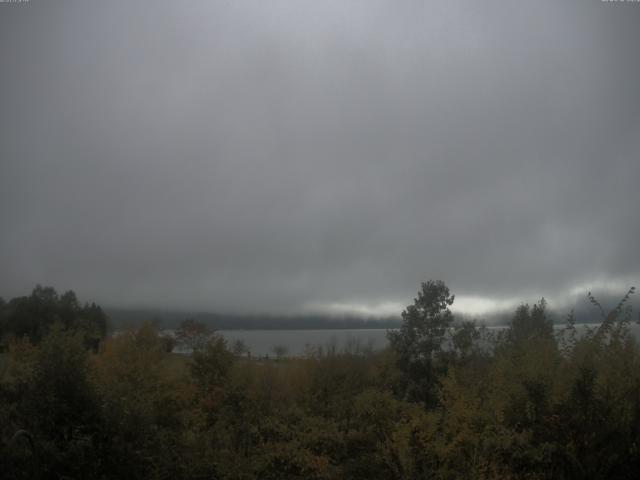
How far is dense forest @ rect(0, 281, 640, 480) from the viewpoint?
1185 centimetres

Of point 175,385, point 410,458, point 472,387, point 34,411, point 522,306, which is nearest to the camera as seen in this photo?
point 34,411

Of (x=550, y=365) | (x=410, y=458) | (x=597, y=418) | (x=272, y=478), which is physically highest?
(x=550, y=365)

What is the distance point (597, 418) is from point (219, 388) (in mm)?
17702

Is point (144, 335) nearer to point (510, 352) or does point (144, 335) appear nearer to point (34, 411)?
point (34, 411)

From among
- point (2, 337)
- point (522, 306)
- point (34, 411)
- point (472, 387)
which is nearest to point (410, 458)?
point (472, 387)

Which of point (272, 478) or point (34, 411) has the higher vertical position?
point (34, 411)

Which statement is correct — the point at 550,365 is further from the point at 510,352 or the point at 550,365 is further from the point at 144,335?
the point at 144,335

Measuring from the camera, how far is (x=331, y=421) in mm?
22844

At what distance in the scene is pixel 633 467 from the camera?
12156 millimetres

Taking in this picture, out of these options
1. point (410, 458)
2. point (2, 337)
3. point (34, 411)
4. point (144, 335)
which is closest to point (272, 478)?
point (410, 458)

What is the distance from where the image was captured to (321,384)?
28.0 metres

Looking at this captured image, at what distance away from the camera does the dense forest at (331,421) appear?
1185 cm

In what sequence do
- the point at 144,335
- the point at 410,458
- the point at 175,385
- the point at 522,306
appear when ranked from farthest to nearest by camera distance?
the point at 522,306
the point at 144,335
the point at 175,385
the point at 410,458

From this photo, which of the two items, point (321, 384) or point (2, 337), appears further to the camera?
point (2, 337)
